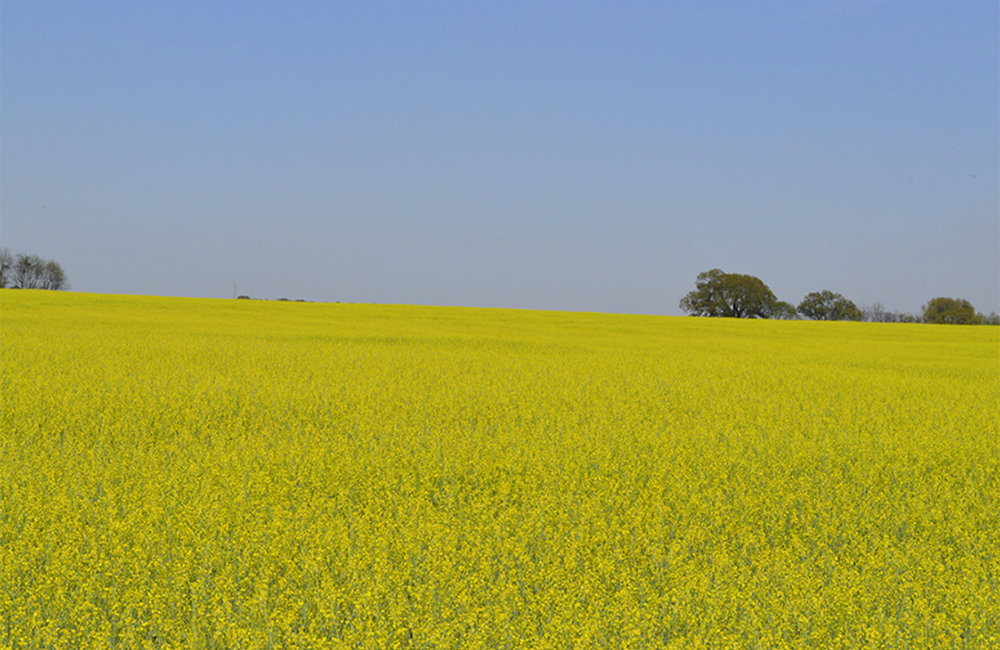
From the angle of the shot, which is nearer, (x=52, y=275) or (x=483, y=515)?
(x=483, y=515)

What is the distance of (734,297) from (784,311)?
9.55 metres

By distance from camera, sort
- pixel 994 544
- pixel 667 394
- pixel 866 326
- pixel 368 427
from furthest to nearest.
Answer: pixel 866 326, pixel 667 394, pixel 368 427, pixel 994 544

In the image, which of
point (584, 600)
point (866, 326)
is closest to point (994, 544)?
point (584, 600)

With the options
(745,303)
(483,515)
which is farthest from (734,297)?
(483,515)

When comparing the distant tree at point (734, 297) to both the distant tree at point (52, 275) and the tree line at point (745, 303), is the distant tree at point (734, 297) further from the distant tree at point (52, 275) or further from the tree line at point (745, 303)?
the distant tree at point (52, 275)

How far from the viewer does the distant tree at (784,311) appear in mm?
77000

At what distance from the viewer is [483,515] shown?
146 inches

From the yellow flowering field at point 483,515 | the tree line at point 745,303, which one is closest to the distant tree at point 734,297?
the tree line at point 745,303

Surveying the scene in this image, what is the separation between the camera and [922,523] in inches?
157

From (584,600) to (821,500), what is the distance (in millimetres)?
2317

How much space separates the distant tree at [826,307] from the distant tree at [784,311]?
1.94 metres

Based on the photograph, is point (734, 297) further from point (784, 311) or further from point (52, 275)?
point (52, 275)

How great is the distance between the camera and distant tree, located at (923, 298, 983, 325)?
74250 millimetres

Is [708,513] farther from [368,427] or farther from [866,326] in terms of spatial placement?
[866,326]
